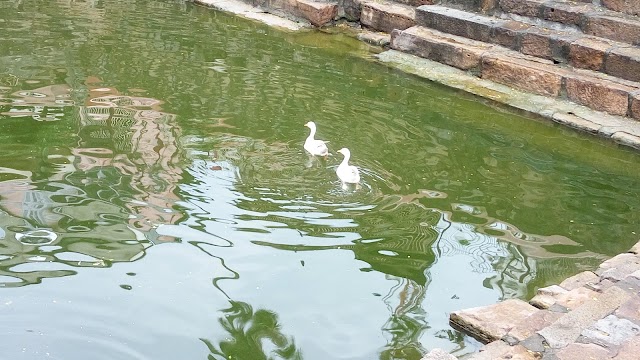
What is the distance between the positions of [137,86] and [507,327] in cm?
508

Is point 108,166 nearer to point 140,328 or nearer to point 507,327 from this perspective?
point 140,328

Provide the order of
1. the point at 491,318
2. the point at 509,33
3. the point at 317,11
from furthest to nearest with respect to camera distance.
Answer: the point at 317,11 → the point at 509,33 → the point at 491,318

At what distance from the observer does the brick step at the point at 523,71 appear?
8984 mm

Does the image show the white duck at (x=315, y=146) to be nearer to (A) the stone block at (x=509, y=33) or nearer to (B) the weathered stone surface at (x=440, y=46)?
(B) the weathered stone surface at (x=440, y=46)

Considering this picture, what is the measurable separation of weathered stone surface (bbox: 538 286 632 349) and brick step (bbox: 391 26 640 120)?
3.93 meters

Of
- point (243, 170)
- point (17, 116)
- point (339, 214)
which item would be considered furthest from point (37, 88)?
point (339, 214)

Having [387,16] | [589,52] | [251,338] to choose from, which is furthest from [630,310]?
[387,16]

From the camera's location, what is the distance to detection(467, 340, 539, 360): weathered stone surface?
475 centimetres

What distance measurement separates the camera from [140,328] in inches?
209

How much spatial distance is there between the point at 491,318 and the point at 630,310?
796mm

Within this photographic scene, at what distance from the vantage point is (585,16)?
9.70 meters

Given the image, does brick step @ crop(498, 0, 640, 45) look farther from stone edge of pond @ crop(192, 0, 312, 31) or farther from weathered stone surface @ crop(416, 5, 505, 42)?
stone edge of pond @ crop(192, 0, 312, 31)

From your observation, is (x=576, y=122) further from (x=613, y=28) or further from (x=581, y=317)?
(x=581, y=317)

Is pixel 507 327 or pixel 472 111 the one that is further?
pixel 472 111
